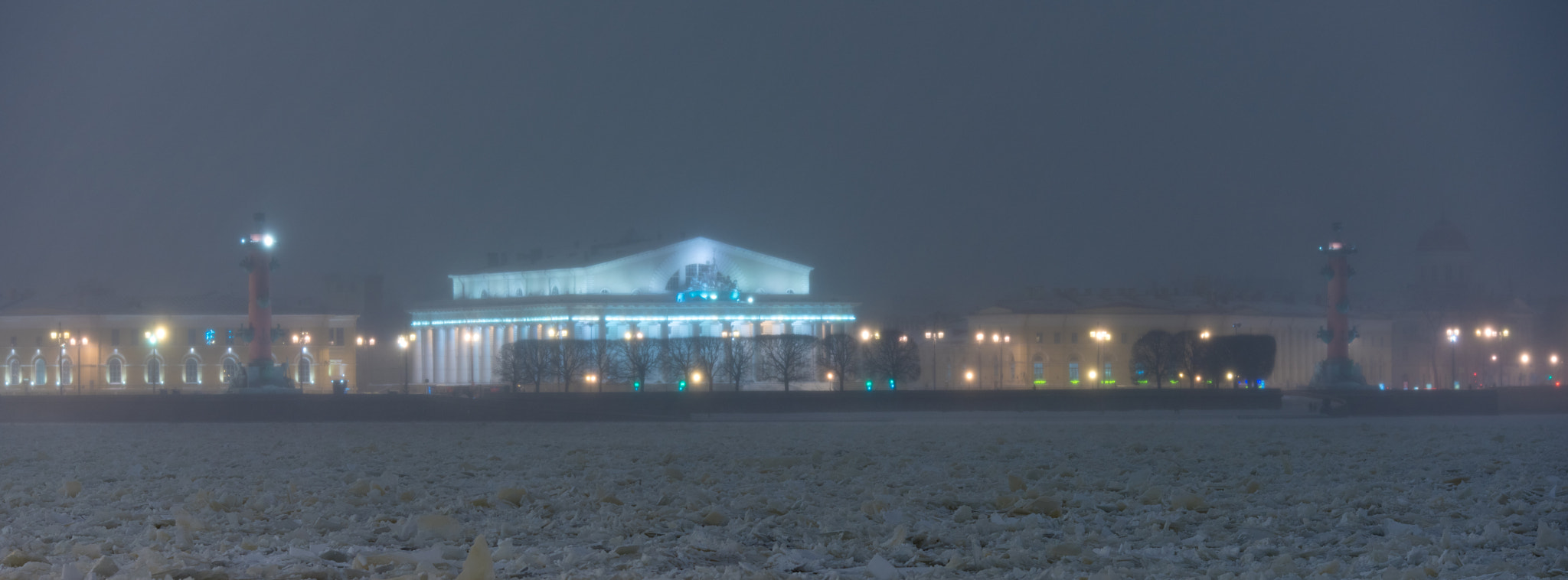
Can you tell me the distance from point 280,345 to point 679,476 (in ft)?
270

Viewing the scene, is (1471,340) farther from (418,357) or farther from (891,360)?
(418,357)

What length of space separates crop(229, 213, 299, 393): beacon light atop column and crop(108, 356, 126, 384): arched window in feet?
90.9

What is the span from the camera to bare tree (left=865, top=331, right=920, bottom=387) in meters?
72.8

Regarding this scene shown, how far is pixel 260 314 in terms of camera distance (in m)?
61.4

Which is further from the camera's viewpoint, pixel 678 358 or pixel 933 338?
pixel 933 338

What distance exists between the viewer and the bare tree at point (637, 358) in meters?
68.5

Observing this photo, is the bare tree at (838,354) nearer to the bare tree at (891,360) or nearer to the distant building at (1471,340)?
the bare tree at (891,360)

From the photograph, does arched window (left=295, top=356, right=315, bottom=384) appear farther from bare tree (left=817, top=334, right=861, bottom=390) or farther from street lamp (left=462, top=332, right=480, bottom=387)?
bare tree (left=817, top=334, right=861, bottom=390)

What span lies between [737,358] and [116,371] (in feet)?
125

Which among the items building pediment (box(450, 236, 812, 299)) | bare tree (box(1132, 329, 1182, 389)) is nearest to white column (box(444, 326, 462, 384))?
building pediment (box(450, 236, 812, 299))

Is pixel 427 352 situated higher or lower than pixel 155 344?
lower

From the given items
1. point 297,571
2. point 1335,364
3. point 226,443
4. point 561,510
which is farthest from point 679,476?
point 1335,364

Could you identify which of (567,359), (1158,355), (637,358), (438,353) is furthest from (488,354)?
(1158,355)

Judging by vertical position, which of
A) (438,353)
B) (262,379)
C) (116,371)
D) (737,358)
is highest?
(438,353)
